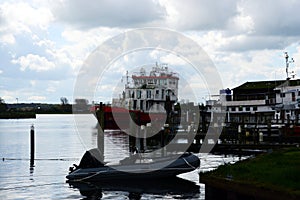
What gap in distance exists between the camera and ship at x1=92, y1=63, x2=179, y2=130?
95938 millimetres

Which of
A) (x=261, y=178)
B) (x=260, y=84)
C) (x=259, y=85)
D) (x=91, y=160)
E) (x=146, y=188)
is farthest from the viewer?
(x=260, y=84)

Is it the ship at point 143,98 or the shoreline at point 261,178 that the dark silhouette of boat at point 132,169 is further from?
the ship at point 143,98

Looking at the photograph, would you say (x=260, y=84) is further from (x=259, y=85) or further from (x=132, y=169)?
(x=132, y=169)

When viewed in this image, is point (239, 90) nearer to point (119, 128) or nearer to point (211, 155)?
point (119, 128)

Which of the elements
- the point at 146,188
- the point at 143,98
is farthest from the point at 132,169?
the point at 143,98

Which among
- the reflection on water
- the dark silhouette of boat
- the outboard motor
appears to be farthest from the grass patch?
the outboard motor

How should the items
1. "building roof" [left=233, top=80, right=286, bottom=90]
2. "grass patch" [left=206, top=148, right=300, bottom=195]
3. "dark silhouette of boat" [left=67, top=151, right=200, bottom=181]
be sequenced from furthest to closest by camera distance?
"building roof" [left=233, top=80, right=286, bottom=90] < "dark silhouette of boat" [left=67, top=151, right=200, bottom=181] < "grass patch" [left=206, top=148, right=300, bottom=195]

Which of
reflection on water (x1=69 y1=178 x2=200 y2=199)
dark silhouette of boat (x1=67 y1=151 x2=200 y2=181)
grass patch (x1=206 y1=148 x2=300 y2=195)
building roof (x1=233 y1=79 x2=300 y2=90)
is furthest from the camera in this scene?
building roof (x1=233 y1=79 x2=300 y2=90)

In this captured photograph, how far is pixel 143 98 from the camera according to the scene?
98.8m

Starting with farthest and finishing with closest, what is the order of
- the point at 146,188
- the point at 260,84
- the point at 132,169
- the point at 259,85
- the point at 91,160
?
the point at 260,84 < the point at 259,85 < the point at 91,160 < the point at 132,169 < the point at 146,188

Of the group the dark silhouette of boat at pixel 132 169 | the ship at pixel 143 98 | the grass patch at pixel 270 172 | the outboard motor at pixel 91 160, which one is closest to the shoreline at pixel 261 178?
the grass patch at pixel 270 172

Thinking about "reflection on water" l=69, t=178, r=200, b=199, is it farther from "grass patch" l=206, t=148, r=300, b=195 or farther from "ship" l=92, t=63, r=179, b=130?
"ship" l=92, t=63, r=179, b=130

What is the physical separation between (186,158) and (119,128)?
76145 millimetres

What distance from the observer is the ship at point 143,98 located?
95.9 metres
